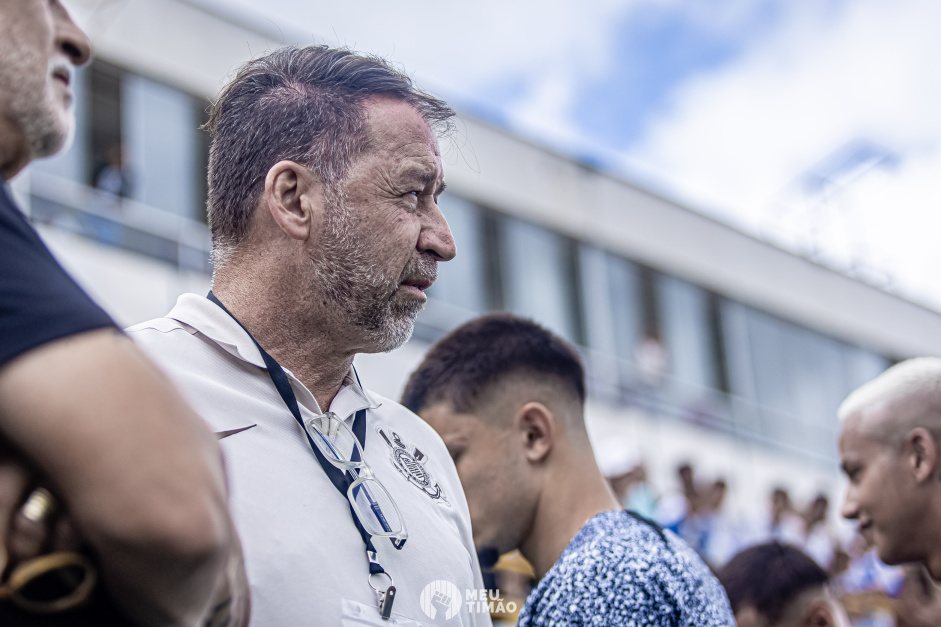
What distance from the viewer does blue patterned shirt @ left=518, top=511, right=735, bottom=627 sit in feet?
7.64

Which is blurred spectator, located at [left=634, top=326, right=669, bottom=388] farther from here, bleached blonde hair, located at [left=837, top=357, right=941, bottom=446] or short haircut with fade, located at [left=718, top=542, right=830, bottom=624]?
bleached blonde hair, located at [left=837, top=357, right=941, bottom=446]

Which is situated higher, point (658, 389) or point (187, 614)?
point (658, 389)

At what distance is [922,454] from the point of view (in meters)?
3.42

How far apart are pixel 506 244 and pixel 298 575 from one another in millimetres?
13339

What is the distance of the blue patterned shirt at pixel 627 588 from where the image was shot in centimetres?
233

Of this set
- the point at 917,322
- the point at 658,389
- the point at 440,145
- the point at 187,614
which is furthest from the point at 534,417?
the point at 917,322

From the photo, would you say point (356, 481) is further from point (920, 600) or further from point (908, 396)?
point (920, 600)

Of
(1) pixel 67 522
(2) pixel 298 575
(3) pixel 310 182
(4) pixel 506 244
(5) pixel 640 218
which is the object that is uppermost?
(5) pixel 640 218

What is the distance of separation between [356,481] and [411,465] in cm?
36

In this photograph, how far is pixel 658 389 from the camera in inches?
632

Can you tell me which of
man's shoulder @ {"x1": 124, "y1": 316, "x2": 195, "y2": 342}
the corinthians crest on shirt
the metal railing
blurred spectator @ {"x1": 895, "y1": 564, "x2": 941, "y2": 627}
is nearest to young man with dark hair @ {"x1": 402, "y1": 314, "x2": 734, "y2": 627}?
the corinthians crest on shirt

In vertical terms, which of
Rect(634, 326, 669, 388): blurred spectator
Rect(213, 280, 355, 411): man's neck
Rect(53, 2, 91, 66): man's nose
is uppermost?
Rect(634, 326, 669, 388): blurred spectator

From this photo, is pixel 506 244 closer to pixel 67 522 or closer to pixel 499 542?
pixel 499 542

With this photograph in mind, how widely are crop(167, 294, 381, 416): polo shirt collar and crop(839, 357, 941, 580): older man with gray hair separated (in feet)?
7.12
